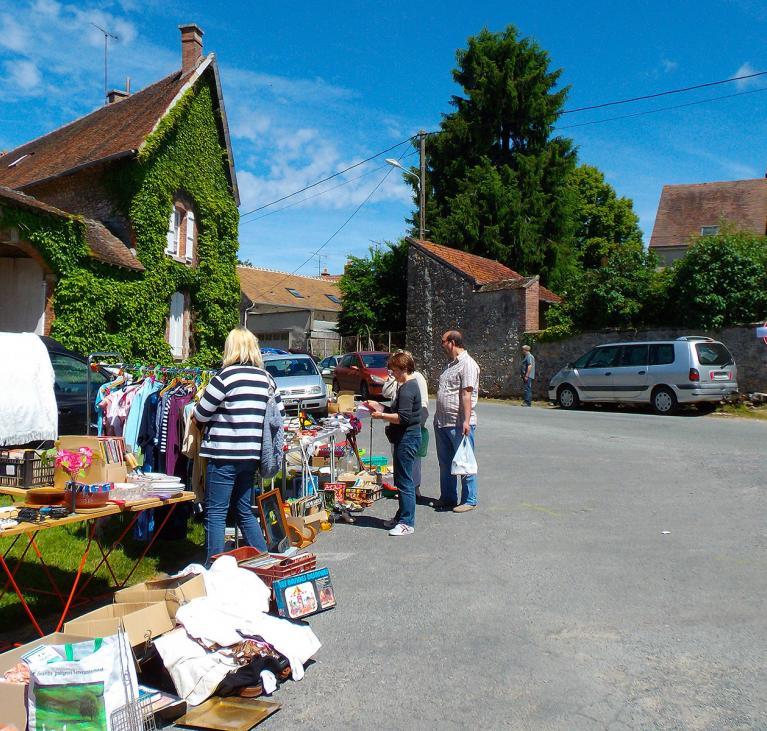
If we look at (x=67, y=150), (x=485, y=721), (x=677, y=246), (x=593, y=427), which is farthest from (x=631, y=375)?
(x=677, y=246)

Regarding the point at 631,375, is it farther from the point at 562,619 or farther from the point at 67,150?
the point at 67,150

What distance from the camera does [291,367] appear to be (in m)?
18.6

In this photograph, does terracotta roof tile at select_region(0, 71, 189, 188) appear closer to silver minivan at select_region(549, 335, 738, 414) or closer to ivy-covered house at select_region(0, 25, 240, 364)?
ivy-covered house at select_region(0, 25, 240, 364)

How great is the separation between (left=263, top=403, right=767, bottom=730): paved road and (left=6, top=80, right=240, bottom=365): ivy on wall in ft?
46.4

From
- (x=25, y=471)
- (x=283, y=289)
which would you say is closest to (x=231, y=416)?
(x=25, y=471)

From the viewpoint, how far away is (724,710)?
141 inches

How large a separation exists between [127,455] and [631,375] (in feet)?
49.5

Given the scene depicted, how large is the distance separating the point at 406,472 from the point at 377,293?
27.3 m

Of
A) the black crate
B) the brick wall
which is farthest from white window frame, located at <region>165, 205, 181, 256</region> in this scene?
the black crate

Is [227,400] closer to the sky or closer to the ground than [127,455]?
closer to the sky

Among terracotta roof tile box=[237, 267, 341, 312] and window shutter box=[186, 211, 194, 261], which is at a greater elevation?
terracotta roof tile box=[237, 267, 341, 312]

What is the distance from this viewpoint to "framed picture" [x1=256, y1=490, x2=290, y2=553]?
21.2 feet

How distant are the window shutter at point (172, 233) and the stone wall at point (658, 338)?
12045 millimetres

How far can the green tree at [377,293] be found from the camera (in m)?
33.6
